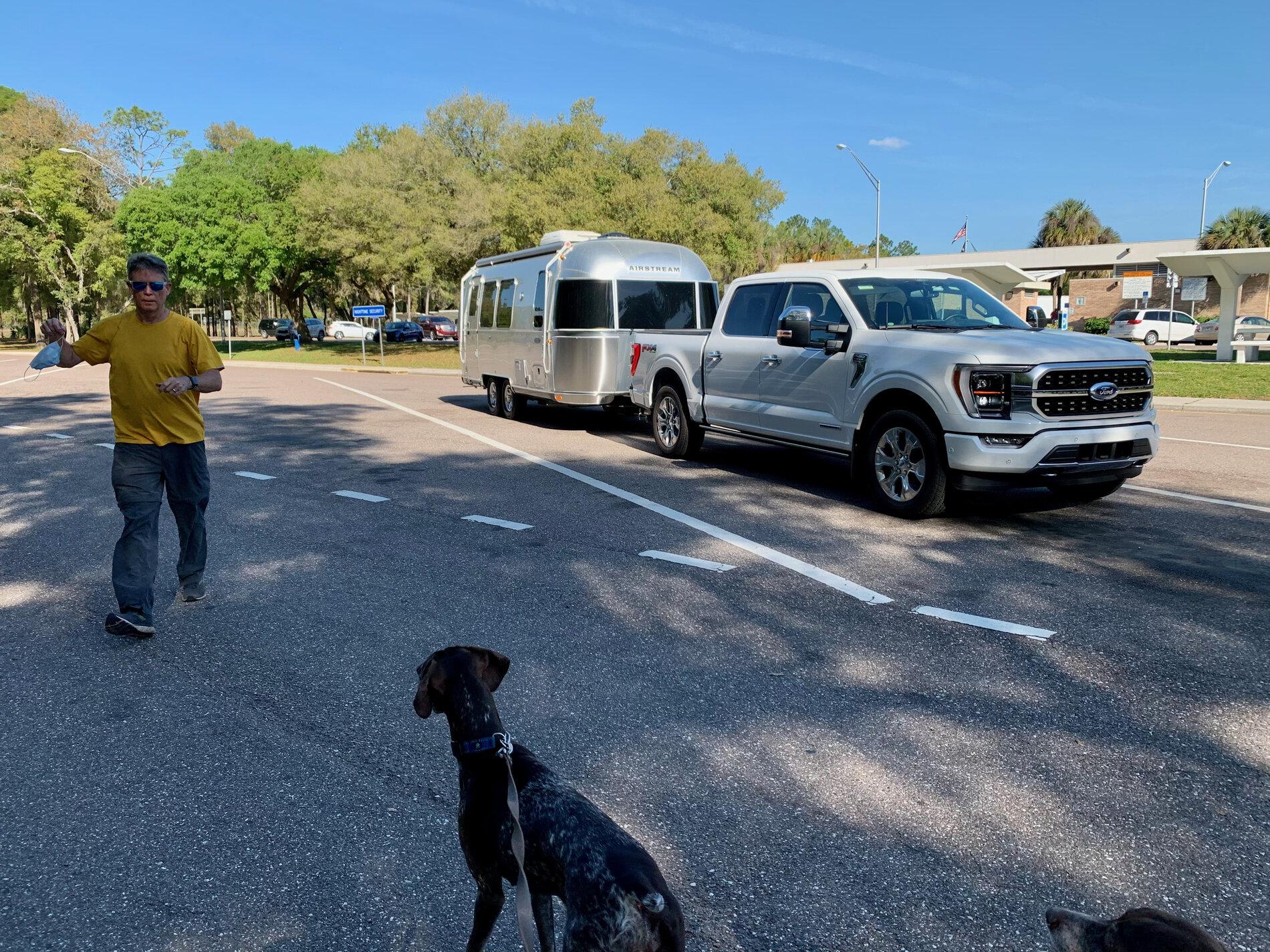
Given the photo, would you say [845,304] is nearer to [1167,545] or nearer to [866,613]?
[1167,545]

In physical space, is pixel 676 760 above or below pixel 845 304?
below

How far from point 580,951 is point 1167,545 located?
6.58 m

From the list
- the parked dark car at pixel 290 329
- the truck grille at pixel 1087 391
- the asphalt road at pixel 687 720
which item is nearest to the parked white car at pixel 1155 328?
the asphalt road at pixel 687 720

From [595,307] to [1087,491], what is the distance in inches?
311

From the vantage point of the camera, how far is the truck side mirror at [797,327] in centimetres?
882

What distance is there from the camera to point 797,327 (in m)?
8.84

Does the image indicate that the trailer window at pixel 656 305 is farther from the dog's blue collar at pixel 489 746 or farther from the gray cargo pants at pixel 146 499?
the dog's blue collar at pixel 489 746

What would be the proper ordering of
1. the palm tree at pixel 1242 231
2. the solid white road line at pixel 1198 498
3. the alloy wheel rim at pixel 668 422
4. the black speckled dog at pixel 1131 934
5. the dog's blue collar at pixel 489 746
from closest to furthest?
the black speckled dog at pixel 1131 934
the dog's blue collar at pixel 489 746
the solid white road line at pixel 1198 498
the alloy wheel rim at pixel 668 422
the palm tree at pixel 1242 231

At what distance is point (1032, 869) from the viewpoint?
307 centimetres

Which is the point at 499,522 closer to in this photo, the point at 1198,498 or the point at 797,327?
the point at 797,327

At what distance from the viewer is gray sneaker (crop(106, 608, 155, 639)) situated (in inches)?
210

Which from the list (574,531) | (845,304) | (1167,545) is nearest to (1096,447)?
(1167,545)

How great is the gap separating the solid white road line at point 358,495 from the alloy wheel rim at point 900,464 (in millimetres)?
4578

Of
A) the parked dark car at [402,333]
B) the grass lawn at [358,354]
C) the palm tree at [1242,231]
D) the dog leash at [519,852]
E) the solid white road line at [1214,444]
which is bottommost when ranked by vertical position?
the dog leash at [519,852]
